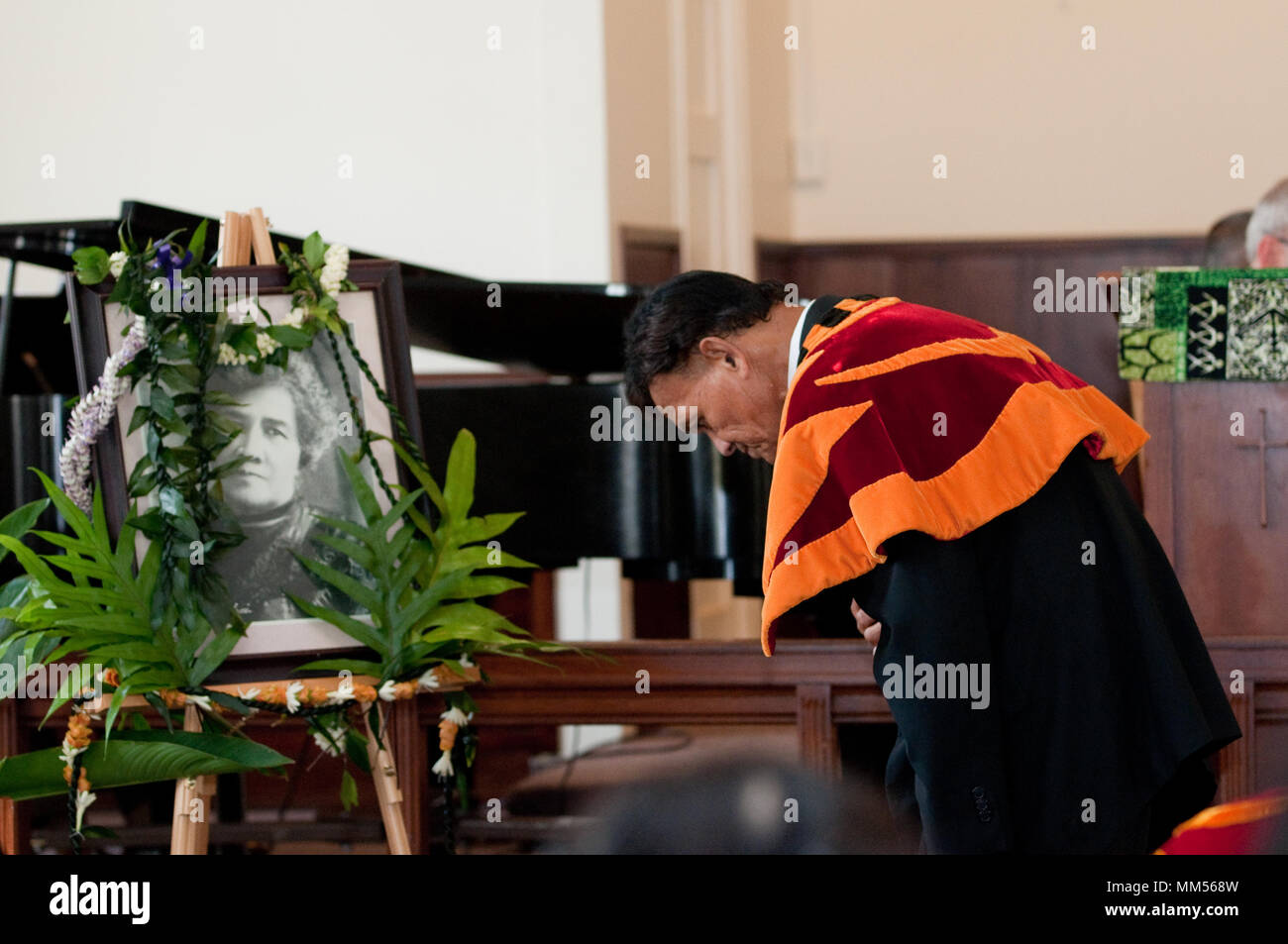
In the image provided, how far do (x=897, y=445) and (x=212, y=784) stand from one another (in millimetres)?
1256

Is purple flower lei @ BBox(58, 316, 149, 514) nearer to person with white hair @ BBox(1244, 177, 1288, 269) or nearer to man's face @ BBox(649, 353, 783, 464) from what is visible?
man's face @ BBox(649, 353, 783, 464)

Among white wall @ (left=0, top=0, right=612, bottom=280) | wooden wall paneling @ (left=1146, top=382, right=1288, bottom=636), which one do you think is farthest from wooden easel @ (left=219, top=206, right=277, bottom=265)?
white wall @ (left=0, top=0, right=612, bottom=280)

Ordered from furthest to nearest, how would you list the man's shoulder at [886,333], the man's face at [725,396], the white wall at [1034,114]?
the white wall at [1034,114]
the man's face at [725,396]
the man's shoulder at [886,333]

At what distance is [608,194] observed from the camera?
17.9ft

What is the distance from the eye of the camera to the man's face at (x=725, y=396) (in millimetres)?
2326

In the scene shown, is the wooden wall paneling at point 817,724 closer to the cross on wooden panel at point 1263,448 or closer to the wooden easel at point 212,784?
the wooden easel at point 212,784

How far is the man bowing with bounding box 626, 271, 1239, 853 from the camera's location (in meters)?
2.00

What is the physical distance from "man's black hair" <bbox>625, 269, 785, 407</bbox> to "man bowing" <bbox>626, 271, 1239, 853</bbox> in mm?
193

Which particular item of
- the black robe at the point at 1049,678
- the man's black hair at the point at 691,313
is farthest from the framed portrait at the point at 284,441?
the black robe at the point at 1049,678

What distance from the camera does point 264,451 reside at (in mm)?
2564

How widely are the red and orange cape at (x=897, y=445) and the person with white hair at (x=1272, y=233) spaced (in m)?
1.85
